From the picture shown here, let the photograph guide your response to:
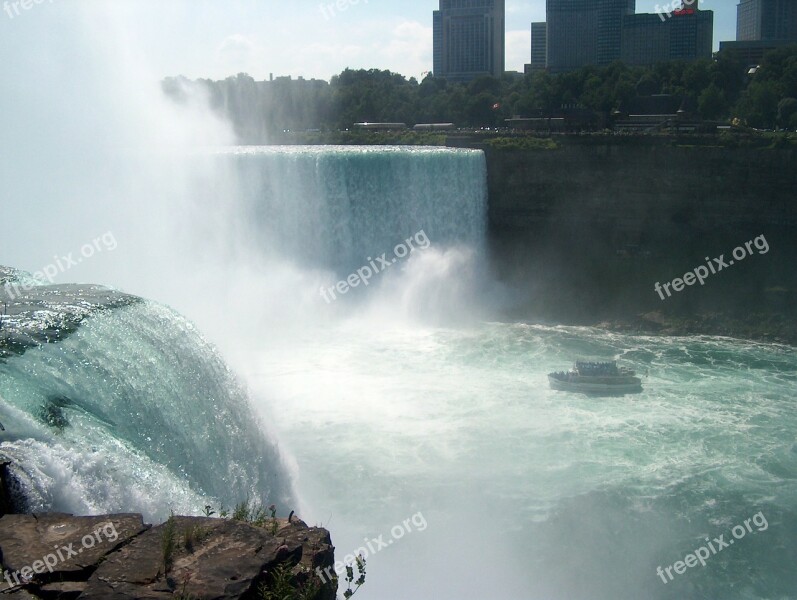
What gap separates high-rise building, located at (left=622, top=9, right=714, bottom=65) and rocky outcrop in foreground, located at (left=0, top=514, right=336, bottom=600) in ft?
298

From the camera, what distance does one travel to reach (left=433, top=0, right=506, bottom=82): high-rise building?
100688 millimetres

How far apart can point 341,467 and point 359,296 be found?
1197 centimetres

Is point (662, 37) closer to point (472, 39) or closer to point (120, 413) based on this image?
point (472, 39)

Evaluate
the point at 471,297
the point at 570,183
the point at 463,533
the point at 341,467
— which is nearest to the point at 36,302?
the point at 341,467

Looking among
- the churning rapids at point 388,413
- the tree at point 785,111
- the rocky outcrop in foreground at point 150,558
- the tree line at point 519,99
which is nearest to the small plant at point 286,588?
the rocky outcrop in foreground at point 150,558

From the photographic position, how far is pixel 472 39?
101812 mm

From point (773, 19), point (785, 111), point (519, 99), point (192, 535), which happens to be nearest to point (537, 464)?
point (192, 535)

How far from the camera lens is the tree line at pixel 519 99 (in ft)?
128

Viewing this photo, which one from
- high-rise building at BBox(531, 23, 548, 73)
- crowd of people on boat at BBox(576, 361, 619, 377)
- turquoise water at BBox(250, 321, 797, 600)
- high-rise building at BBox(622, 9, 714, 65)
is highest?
high-rise building at BBox(531, 23, 548, 73)

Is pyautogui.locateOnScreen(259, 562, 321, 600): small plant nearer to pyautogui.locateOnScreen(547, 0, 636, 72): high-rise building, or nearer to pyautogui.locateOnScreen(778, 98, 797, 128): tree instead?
pyautogui.locateOnScreen(778, 98, 797, 128): tree

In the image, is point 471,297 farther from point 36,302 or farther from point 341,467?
point 36,302

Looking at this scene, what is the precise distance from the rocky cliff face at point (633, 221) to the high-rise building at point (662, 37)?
66.8 metres

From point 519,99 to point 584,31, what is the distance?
56380mm

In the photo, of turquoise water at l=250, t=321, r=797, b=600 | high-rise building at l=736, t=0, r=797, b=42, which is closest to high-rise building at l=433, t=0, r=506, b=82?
high-rise building at l=736, t=0, r=797, b=42
